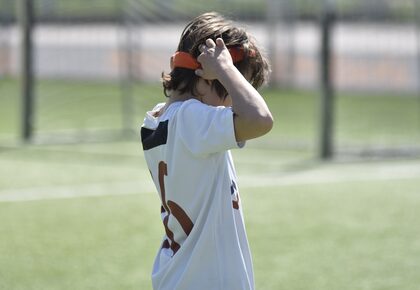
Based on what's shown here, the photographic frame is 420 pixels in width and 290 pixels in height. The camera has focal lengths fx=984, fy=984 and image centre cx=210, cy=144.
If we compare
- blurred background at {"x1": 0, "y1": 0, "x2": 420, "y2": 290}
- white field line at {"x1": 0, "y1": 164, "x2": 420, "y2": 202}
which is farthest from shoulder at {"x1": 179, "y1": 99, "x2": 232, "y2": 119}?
white field line at {"x1": 0, "y1": 164, "x2": 420, "y2": 202}

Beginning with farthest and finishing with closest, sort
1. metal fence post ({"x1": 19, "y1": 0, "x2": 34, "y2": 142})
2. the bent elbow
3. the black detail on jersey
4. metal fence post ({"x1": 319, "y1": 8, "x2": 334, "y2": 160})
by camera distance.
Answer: metal fence post ({"x1": 19, "y1": 0, "x2": 34, "y2": 142}), metal fence post ({"x1": 319, "y1": 8, "x2": 334, "y2": 160}), the black detail on jersey, the bent elbow

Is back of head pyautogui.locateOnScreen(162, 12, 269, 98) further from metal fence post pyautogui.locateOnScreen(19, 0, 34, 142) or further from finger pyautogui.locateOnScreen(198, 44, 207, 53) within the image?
metal fence post pyautogui.locateOnScreen(19, 0, 34, 142)

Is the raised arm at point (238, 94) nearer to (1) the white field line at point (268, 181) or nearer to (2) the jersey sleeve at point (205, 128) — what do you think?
(2) the jersey sleeve at point (205, 128)

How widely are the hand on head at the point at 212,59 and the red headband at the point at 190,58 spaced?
4cm

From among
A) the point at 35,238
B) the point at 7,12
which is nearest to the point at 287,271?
the point at 35,238

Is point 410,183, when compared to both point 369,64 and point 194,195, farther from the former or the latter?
point 369,64

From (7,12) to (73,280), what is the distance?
49.1ft

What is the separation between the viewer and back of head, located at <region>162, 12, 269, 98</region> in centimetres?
343

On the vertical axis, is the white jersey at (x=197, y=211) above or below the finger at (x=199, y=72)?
below

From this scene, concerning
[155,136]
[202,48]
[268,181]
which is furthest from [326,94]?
[202,48]

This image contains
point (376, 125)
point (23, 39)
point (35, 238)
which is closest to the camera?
point (35, 238)

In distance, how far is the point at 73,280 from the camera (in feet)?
19.4

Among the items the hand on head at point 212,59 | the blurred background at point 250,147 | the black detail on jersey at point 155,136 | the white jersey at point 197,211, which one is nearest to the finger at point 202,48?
the hand on head at point 212,59

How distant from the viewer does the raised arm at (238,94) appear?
326 cm
